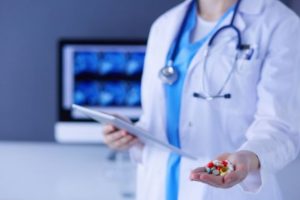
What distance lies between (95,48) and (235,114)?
1.06 m

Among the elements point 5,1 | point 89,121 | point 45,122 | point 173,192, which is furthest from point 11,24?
point 173,192

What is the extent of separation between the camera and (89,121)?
1.92 meters

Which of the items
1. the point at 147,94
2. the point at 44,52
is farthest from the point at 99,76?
the point at 147,94

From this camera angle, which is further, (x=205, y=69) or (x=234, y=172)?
(x=205, y=69)

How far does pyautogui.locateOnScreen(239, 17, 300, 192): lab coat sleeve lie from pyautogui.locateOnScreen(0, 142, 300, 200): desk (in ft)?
2.27

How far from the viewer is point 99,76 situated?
1.88m

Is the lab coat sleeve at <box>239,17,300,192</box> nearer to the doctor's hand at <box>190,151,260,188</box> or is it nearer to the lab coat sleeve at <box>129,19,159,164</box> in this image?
the doctor's hand at <box>190,151,260,188</box>

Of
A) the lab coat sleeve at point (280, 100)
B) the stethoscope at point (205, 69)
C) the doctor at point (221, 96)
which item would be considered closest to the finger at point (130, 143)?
the doctor at point (221, 96)

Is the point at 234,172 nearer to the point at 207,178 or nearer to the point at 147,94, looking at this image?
the point at 207,178

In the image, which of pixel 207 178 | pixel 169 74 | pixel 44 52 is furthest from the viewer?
pixel 44 52

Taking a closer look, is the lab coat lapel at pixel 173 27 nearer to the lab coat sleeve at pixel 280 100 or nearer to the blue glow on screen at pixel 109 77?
the lab coat sleeve at pixel 280 100

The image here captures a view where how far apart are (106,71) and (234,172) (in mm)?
1236

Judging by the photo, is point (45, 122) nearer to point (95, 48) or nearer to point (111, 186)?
point (95, 48)

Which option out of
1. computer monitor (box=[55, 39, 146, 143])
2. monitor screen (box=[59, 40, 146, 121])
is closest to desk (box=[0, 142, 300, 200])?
computer monitor (box=[55, 39, 146, 143])
